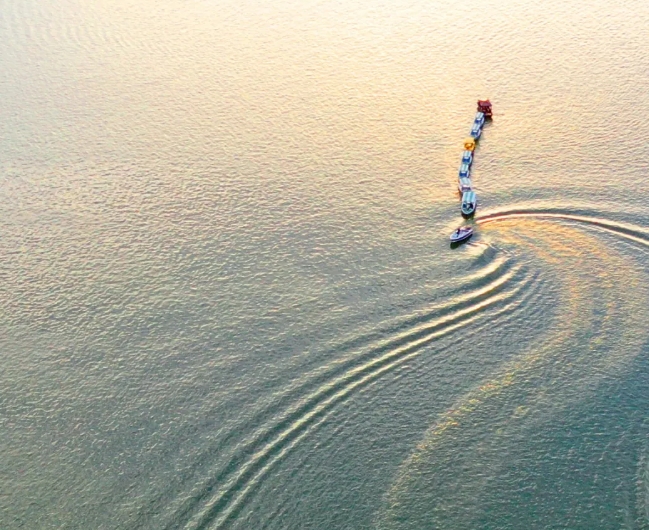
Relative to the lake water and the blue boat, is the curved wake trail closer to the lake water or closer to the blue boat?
the lake water

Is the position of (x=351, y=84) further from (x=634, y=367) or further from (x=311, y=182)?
(x=634, y=367)

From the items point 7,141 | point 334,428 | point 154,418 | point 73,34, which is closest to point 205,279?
point 154,418

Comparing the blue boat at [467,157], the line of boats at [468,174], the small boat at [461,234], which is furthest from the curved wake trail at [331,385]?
the blue boat at [467,157]

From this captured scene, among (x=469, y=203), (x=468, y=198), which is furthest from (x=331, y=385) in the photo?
(x=468, y=198)

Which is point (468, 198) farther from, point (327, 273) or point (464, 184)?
point (327, 273)

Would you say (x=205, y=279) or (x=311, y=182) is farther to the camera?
(x=311, y=182)

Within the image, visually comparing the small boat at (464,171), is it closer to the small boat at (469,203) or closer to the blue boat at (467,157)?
the blue boat at (467,157)
